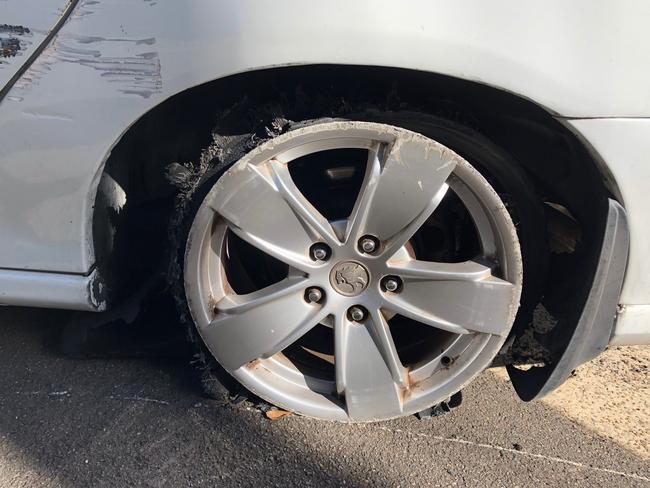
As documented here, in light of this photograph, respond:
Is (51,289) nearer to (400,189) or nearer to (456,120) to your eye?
(400,189)

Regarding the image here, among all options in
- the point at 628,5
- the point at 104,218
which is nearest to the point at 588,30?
the point at 628,5

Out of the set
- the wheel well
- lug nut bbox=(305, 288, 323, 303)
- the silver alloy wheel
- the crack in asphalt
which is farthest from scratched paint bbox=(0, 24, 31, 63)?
the crack in asphalt

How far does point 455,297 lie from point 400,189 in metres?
0.35

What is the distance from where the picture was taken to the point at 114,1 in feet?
5.43

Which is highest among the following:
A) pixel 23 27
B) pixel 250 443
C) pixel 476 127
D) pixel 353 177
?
pixel 23 27

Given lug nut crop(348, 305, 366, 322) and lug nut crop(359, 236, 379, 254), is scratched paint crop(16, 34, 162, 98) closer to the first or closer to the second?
lug nut crop(359, 236, 379, 254)

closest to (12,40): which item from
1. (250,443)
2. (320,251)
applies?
(320,251)

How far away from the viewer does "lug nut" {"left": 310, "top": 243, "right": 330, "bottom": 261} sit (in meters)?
1.81

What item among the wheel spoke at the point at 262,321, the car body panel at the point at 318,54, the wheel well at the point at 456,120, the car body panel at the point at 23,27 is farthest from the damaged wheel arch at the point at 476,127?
the wheel spoke at the point at 262,321

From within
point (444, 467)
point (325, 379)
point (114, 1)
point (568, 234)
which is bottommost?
point (444, 467)

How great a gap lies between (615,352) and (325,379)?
1.27 meters

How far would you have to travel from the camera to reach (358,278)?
Result: 1811 mm

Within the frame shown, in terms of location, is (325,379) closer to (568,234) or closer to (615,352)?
(568,234)

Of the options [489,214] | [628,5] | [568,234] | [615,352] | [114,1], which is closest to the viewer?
[628,5]
